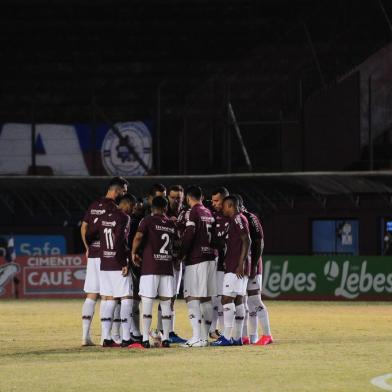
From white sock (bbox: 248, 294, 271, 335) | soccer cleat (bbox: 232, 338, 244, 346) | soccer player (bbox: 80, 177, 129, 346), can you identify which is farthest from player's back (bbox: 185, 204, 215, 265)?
soccer cleat (bbox: 232, 338, 244, 346)

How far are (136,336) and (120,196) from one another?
84.7 inches

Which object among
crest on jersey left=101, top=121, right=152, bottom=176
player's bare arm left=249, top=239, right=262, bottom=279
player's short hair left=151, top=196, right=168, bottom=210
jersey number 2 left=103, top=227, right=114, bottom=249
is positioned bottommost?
player's bare arm left=249, top=239, right=262, bottom=279

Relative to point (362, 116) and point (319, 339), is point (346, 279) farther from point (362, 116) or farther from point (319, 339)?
point (319, 339)

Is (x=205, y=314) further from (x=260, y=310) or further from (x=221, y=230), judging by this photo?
(x=221, y=230)

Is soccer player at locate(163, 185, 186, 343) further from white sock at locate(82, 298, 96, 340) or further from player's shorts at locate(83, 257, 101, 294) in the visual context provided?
white sock at locate(82, 298, 96, 340)

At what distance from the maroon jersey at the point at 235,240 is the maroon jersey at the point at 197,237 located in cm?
29

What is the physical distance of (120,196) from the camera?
15.9m

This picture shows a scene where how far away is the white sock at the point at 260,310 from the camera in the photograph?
628 inches

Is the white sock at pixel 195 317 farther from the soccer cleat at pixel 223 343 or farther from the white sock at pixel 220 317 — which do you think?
the white sock at pixel 220 317

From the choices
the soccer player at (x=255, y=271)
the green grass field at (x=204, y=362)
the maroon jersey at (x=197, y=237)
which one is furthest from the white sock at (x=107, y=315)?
the soccer player at (x=255, y=271)

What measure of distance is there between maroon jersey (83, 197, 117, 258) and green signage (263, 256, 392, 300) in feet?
48.5

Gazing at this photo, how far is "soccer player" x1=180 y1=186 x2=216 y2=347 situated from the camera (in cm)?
1560

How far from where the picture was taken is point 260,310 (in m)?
16.0

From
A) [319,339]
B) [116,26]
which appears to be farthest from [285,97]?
[319,339]
